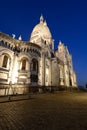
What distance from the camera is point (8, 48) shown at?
90.0 feet

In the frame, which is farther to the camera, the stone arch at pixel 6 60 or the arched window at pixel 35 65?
Answer: the arched window at pixel 35 65

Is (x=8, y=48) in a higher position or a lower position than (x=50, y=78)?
higher

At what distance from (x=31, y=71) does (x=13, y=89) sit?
27.2 ft

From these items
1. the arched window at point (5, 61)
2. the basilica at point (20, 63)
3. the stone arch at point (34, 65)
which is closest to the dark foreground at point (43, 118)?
the basilica at point (20, 63)

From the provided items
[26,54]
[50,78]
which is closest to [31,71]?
[26,54]

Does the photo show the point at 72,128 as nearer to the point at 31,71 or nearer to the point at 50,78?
the point at 31,71

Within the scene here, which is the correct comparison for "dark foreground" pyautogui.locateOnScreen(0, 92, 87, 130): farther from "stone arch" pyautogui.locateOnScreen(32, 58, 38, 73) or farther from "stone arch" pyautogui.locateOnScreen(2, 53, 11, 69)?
"stone arch" pyautogui.locateOnScreen(32, 58, 38, 73)

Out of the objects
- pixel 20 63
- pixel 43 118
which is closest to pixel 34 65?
pixel 20 63

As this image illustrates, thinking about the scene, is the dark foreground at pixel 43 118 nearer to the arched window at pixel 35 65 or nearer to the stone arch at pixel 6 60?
the stone arch at pixel 6 60

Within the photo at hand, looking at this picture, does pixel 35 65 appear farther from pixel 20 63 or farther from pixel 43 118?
pixel 43 118

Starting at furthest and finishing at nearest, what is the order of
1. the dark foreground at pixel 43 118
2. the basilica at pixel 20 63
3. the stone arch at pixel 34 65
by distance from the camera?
the stone arch at pixel 34 65
the basilica at pixel 20 63
the dark foreground at pixel 43 118

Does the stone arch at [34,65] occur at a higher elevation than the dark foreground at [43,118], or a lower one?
higher

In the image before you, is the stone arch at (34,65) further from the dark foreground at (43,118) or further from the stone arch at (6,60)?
the dark foreground at (43,118)

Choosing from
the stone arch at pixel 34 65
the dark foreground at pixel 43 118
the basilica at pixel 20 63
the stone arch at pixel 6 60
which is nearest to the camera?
the dark foreground at pixel 43 118
